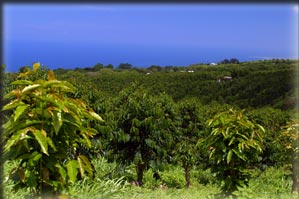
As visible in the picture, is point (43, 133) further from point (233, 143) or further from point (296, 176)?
point (296, 176)

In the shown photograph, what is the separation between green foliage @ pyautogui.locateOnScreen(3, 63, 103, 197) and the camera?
1567 millimetres

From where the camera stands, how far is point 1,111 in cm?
153

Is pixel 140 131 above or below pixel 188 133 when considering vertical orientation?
above

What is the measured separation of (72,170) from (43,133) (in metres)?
0.21

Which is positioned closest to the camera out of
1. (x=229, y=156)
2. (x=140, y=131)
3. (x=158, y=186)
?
(x=229, y=156)

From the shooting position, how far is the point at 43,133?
156cm

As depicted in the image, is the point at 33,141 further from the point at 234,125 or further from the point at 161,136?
the point at 161,136

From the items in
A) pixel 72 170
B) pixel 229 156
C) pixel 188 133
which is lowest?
pixel 188 133

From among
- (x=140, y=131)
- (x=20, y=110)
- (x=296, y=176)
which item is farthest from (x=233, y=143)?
(x=140, y=131)

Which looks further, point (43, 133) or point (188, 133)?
point (188, 133)

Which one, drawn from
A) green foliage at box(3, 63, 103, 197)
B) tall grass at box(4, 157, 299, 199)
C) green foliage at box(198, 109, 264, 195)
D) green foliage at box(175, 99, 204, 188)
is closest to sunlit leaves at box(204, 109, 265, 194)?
green foliage at box(198, 109, 264, 195)

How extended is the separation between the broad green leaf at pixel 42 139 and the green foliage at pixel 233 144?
1365mm

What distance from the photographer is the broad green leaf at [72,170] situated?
1649mm

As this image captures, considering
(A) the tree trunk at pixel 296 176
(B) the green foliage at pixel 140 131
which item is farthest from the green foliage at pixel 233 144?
(B) the green foliage at pixel 140 131
